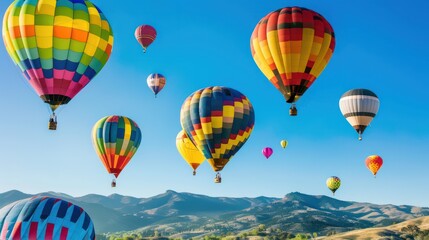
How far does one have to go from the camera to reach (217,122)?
47531 millimetres

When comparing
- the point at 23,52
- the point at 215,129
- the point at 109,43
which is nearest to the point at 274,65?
the point at 215,129

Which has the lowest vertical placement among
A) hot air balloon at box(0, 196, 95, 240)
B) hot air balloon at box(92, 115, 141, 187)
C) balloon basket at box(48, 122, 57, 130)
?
hot air balloon at box(0, 196, 95, 240)

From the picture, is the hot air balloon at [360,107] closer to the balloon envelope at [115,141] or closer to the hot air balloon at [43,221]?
the balloon envelope at [115,141]

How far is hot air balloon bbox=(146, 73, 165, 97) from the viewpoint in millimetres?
80875

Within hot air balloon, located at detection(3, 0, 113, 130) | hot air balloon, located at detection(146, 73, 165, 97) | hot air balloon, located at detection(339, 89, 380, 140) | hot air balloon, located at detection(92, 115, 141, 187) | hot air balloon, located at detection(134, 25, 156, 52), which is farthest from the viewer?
hot air balloon, located at detection(146, 73, 165, 97)

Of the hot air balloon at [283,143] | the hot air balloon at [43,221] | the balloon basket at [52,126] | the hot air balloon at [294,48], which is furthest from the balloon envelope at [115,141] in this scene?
the hot air balloon at [283,143]

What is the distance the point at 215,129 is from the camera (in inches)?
1871

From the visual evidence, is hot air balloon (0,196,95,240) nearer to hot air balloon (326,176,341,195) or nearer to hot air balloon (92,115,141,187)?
hot air balloon (92,115,141,187)

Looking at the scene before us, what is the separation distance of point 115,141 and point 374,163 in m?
58.3

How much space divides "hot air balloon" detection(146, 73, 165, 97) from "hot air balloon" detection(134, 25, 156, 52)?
713cm

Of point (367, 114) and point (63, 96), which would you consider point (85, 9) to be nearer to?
point (63, 96)

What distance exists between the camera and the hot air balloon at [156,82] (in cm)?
8088

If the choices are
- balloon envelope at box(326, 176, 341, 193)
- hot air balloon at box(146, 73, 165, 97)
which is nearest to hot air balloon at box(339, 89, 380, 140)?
hot air balloon at box(146, 73, 165, 97)

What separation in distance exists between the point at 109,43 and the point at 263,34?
12904 mm
